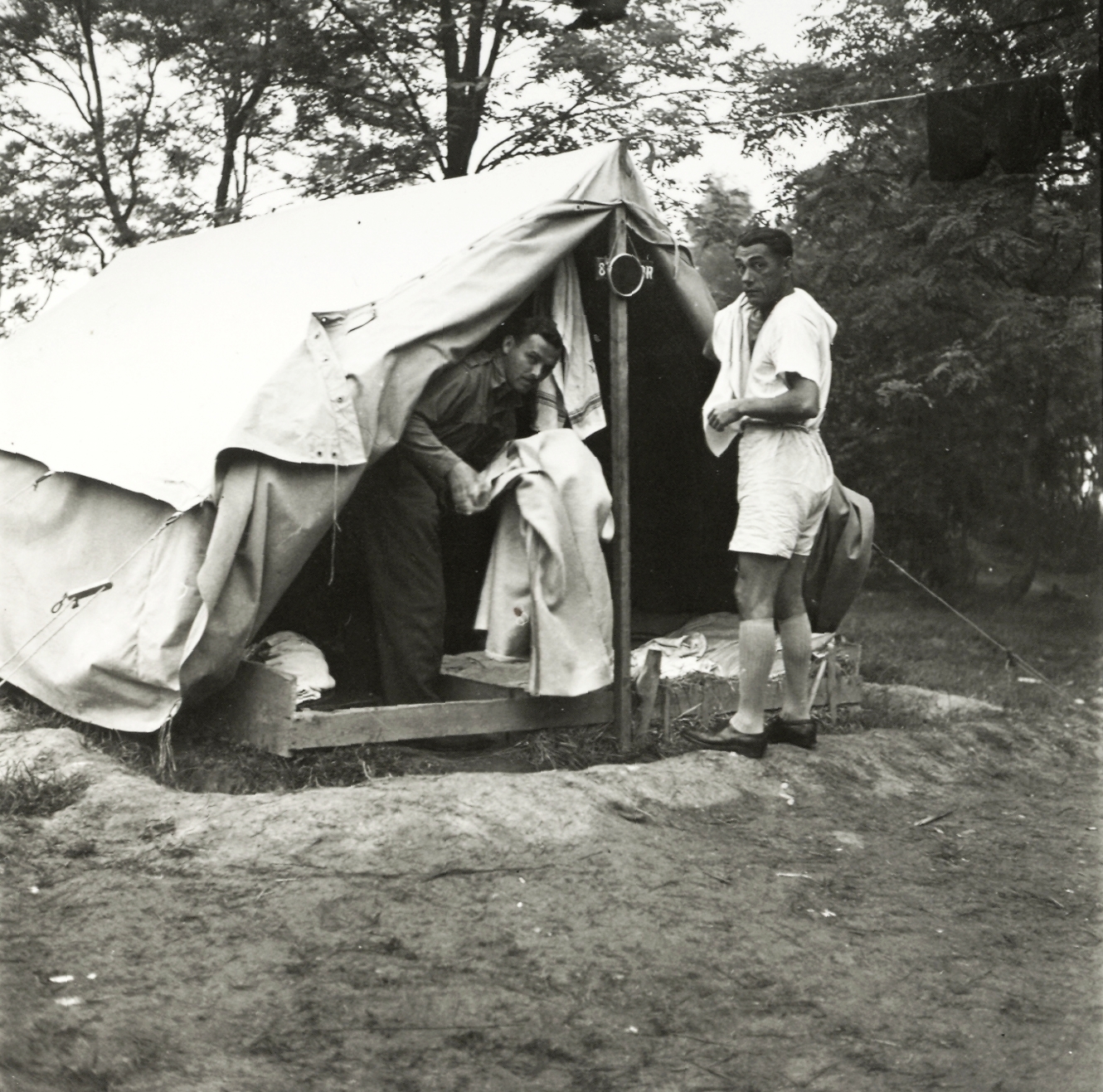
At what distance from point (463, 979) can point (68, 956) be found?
2.73 feet

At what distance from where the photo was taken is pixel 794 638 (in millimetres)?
5031

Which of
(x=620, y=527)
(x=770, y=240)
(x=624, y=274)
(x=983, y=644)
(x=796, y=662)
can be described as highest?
(x=770, y=240)

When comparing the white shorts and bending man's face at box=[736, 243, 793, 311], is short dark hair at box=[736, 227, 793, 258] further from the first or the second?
the white shorts

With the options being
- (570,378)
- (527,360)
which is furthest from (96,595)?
(570,378)

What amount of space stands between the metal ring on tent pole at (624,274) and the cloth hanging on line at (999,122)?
9.42ft

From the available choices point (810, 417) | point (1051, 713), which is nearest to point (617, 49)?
point (1051, 713)

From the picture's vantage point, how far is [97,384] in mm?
5879

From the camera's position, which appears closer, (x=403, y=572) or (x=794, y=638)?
(x=403, y=572)

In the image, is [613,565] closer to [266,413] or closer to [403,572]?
[403,572]

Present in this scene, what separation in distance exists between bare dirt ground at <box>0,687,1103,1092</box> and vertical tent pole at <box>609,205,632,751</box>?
371 mm

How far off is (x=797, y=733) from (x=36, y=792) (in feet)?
8.53

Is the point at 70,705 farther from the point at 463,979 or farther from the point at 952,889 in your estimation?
the point at 952,889

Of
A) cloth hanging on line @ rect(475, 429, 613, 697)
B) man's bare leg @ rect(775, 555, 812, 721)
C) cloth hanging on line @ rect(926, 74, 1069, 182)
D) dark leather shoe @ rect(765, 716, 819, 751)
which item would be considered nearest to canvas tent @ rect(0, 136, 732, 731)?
cloth hanging on line @ rect(475, 429, 613, 697)

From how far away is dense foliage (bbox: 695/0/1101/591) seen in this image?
10.0 metres
